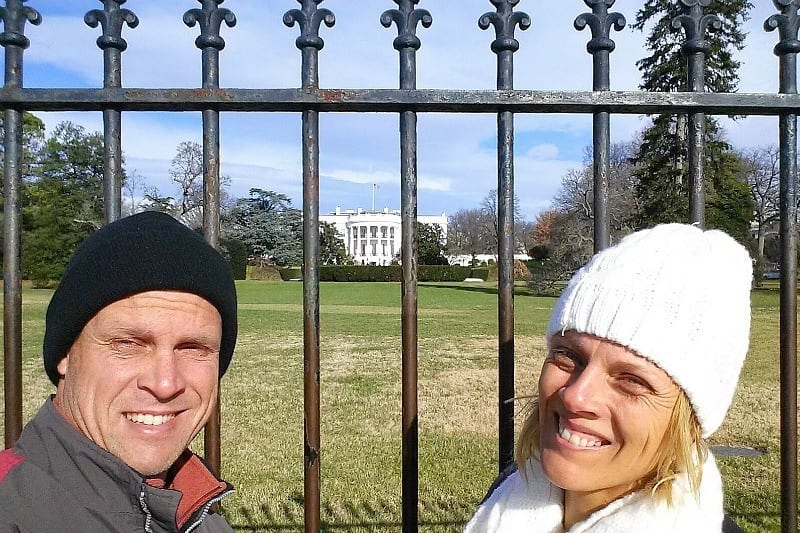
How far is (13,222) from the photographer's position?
216 centimetres

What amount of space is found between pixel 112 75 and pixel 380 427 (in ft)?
22.6

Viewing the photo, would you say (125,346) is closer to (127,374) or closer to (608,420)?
(127,374)

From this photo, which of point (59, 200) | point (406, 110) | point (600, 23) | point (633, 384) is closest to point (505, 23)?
point (600, 23)

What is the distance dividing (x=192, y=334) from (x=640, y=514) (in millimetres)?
1149

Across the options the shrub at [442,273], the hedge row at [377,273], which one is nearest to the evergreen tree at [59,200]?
the hedge row at [377,273]

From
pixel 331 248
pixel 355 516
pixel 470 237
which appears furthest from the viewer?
pixel 470 237

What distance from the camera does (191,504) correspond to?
1795 mm

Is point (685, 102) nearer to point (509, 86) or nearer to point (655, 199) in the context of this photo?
point (509, 86)

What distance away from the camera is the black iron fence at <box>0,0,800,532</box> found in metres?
2.09

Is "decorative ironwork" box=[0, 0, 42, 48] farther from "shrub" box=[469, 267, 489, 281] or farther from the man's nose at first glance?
"shrub" box=[469, 267, 489, 281]

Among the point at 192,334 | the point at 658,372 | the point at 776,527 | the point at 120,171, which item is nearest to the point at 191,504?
the point at 192,334

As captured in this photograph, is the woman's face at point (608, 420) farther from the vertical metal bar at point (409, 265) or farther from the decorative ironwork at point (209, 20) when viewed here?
the decorative ironwork at point (209, 20)

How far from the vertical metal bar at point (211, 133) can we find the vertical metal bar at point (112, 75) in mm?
210

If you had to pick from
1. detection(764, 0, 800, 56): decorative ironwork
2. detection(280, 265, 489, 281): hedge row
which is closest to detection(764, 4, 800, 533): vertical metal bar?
detection(764, 0, 800, 56): decorative ironwork
